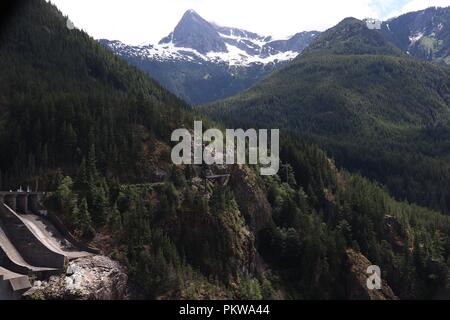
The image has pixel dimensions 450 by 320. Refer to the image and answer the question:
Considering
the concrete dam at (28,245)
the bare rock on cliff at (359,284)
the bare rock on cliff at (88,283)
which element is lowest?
the bare rock on cliff at (359,284)

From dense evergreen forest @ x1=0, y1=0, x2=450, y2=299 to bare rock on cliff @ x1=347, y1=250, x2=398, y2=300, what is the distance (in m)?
0.27

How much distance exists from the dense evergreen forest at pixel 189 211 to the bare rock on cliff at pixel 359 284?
269mm

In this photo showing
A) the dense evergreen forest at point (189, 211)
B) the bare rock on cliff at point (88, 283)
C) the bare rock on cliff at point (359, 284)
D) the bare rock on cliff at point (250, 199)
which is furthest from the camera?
the bare rock on cliff at point (250, 199)

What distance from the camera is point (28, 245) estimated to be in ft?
234

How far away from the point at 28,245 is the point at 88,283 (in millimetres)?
9825

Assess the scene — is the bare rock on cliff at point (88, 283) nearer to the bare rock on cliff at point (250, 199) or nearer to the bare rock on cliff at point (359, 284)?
the bare rock on cliff at point (250, 199)

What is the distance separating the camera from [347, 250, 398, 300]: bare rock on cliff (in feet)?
338

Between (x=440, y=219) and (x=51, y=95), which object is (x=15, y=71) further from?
(x=440, y=219)

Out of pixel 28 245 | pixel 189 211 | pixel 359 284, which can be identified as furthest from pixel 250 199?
pixel 28 245

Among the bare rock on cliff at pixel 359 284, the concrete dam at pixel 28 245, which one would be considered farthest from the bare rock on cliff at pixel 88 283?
the bare rock on cliff at pixel 359 284

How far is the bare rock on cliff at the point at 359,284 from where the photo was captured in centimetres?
10300

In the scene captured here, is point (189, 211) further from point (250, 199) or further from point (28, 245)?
point (28, 245)
